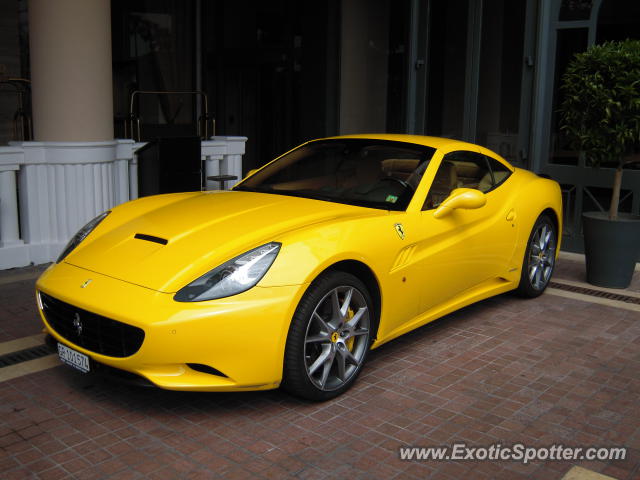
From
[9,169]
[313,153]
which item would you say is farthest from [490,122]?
[9,169]

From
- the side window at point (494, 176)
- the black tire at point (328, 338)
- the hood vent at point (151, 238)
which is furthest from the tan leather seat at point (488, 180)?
the hood vent at point (151, 238)

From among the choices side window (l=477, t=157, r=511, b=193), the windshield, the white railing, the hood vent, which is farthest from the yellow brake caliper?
the white railing

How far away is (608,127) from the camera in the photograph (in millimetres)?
6738

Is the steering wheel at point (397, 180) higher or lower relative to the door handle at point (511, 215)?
higher

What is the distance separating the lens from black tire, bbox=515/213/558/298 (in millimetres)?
6281

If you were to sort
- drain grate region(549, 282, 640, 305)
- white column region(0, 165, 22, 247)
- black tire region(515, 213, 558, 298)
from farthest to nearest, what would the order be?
white column region(0, 165, 22, 247) < drain grate region(549, 282, 640, 305) < black tire region(515, 213, 558, 298)

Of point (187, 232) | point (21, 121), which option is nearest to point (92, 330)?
point (187, 232)

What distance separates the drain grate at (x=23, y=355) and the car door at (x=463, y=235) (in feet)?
8.62

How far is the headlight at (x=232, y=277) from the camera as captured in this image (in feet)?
12.4

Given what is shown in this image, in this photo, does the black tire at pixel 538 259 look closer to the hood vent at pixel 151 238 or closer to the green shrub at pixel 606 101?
the green shrub at pixel 606 101

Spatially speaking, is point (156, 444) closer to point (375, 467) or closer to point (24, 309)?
point (375, 467)

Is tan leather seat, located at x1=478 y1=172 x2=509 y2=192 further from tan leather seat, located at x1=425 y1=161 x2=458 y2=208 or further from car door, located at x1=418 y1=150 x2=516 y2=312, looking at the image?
tan leather seat, located at x1=425 y1=161 x2=458 y2=208

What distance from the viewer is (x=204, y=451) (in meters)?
3.61

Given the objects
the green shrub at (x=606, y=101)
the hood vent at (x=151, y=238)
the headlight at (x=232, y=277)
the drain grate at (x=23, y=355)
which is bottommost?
the drain grate at (x=23, y=355)
